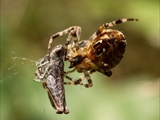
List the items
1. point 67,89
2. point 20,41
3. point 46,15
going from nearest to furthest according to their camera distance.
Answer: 1. point 67,89
2. point 20,41
3. point 46,15

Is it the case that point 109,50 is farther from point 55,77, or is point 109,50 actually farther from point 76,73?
point 76,73

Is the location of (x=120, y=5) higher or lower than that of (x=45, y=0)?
lower

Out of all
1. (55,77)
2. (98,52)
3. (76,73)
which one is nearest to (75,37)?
(98,52)

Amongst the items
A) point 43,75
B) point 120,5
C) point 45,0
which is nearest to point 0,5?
point 45,0

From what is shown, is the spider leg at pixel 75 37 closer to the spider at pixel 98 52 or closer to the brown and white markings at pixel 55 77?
the spider at pixel 98 52

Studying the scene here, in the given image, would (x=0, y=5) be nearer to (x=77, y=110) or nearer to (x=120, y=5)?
(x=120, y=5)

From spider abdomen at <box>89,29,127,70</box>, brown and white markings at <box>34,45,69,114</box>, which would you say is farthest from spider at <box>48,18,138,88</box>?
brown and white markings at <box>34,45,69,114</box>

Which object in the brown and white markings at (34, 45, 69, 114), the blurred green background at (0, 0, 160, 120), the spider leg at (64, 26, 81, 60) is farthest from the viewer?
the blurred green background at (0, 0, 160, 120)

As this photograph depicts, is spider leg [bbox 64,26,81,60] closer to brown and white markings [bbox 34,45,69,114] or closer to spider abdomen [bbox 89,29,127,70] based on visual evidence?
spider abdomen [bbox 89,29,127,70]
